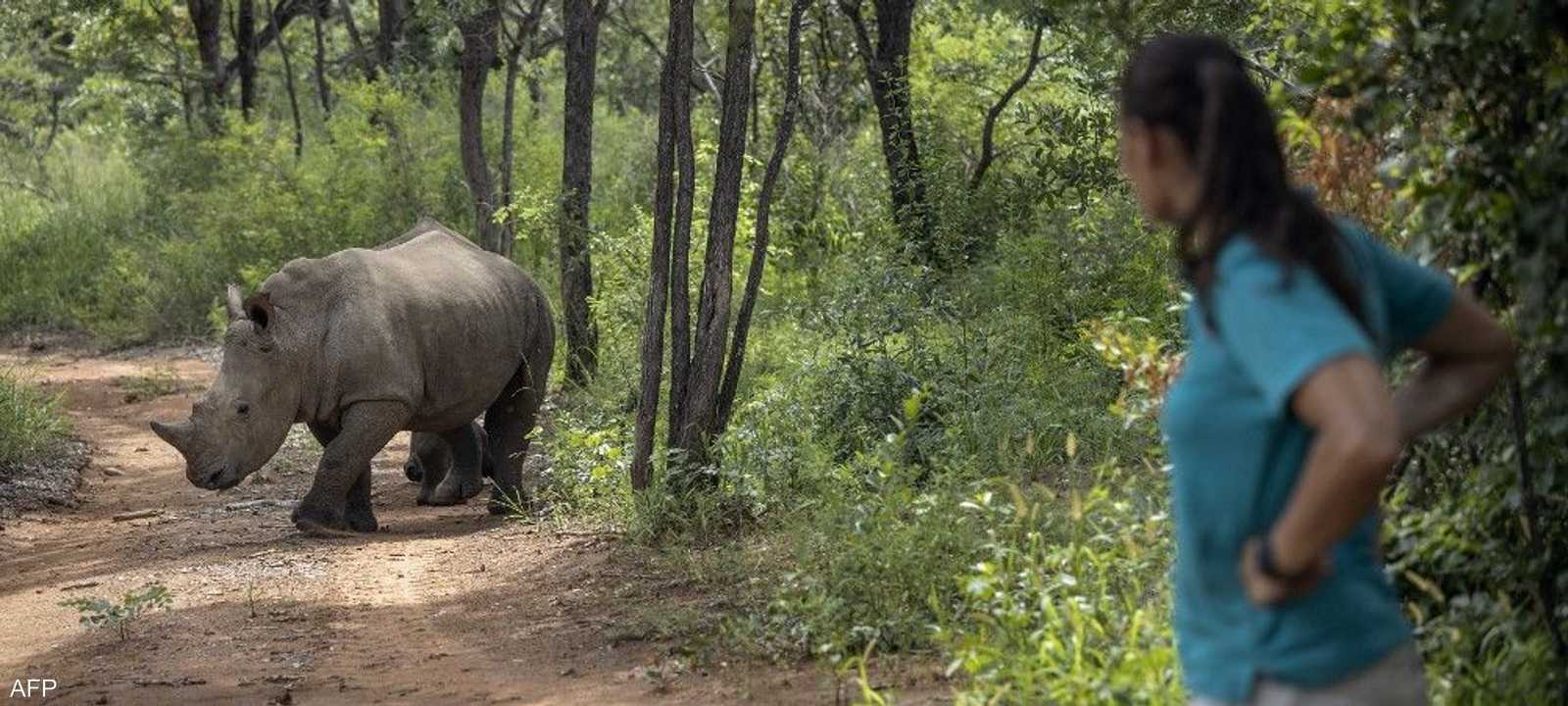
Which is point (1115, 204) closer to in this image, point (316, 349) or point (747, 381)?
point (747, 381)

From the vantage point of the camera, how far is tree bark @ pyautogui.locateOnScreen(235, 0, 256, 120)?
23.2 metres

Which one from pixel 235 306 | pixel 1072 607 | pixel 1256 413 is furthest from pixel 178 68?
pixel 1256 413

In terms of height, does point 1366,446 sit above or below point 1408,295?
below

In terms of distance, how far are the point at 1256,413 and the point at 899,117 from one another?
33.8ft

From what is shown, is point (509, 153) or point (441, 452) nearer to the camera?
point (441, 452)

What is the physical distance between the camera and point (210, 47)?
2409cm

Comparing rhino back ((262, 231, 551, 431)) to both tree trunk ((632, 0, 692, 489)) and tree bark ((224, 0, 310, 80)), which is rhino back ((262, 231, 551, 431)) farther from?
tree bark ((224, 0, 310, 80))

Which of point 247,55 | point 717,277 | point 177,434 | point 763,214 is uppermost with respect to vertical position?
point 247,55

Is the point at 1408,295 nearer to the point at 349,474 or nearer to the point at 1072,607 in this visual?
the point at 1072,607

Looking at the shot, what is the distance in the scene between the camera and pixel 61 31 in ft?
85.9

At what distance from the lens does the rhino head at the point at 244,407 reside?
10.2 m

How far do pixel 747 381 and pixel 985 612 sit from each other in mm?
5803

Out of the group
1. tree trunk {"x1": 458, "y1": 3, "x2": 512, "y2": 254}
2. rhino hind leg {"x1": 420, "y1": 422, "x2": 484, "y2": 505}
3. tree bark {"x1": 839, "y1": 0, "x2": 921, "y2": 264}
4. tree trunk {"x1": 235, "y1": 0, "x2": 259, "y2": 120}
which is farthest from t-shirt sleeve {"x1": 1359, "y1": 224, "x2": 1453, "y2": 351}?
tree trunk {"x1": 235, "y1": 0, "x2": 259, "y2": 120}

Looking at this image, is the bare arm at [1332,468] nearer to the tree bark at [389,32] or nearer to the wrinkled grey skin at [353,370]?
the wrinkled grey skin at [353,370]
